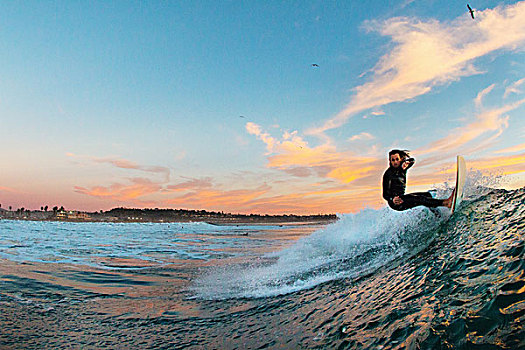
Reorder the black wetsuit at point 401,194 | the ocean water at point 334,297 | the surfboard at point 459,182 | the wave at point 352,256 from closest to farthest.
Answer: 1. the ocean water at point 334,297
2. the wave at point 352,256
3. the surfboard at point 459,182
4. the black wetsuit at point 401,194

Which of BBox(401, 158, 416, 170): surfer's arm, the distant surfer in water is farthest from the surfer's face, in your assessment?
BBox(401, 158, 416, 170): surfer's arm

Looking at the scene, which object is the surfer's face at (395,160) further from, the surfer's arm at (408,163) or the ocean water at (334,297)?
the ocean water at (334,297)

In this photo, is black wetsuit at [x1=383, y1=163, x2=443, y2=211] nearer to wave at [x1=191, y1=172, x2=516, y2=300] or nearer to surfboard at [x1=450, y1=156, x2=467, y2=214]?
surfboard at [x1=450, y1=156, x2=467, y2=214]

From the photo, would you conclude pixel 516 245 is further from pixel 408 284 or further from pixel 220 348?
pixel 220 348

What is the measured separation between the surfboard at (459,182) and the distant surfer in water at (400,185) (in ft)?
0.34

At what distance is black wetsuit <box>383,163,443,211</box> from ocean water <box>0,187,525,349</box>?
1.72 feet

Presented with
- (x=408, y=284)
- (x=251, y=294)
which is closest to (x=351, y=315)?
(x=408, y=284)

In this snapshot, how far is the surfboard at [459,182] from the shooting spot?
6102 mm

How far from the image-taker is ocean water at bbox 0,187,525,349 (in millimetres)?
2895

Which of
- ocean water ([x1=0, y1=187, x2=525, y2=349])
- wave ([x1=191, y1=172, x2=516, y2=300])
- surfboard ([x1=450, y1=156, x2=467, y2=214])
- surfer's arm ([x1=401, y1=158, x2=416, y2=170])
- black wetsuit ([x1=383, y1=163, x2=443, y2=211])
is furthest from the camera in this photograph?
surfer's arm ([x1=401, y1=158, x2=416, y2=170])

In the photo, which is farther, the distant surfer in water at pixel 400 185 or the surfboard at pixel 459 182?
the distant surfer in water at pixel 400 185

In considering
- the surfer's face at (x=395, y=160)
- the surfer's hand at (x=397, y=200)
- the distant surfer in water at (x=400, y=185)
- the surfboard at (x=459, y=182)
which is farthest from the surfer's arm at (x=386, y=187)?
the surfboard at (x=459, y=182)

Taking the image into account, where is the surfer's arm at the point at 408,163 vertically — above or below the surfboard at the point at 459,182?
Answer: above

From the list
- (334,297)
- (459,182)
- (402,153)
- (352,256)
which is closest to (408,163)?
(402,153)
